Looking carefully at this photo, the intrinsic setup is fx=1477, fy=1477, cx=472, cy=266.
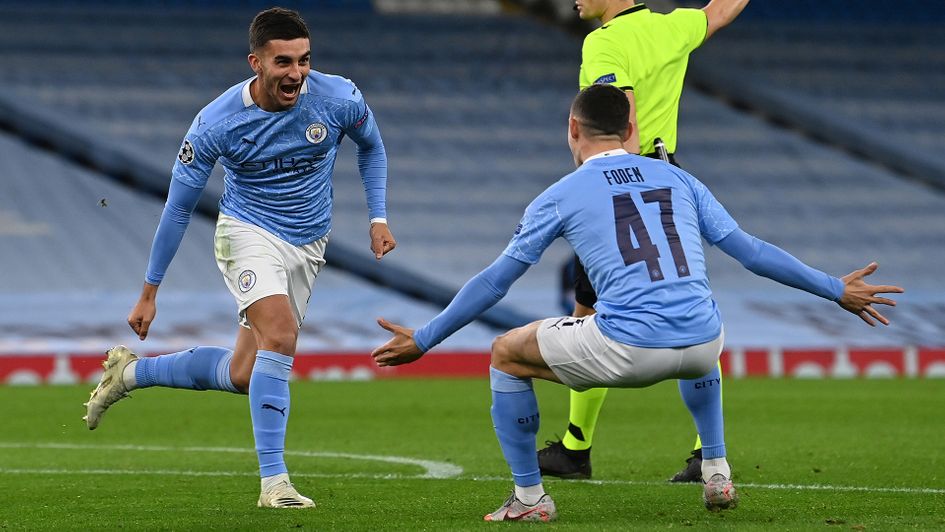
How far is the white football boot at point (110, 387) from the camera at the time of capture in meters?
6.04

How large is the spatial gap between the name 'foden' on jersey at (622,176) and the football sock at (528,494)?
100 cm

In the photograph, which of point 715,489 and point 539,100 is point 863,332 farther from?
point 715,489

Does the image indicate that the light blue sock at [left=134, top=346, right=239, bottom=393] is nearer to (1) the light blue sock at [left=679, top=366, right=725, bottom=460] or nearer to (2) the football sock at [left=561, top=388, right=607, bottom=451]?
(2) the football sock at [left=561, top=388, right=607, bottom=451]

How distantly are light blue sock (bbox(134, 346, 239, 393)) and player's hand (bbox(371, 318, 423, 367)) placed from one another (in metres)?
1.46

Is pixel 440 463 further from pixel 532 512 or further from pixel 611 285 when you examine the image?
pixel 611 285

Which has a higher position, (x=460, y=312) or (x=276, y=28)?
(x=276, y=28)

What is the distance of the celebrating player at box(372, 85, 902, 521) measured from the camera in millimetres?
4398

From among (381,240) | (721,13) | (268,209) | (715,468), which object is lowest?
(715,468)

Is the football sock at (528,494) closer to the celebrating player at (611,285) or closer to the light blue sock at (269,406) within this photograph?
the celebrating player at (611,285)

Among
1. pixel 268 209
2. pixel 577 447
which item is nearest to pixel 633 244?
pixel 268 209

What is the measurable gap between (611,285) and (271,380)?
1.50 metres

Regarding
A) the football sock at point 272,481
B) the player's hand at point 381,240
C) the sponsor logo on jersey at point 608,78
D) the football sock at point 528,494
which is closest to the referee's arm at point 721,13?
the sponsor logo on jersey at point 608,78

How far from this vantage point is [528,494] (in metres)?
4.66

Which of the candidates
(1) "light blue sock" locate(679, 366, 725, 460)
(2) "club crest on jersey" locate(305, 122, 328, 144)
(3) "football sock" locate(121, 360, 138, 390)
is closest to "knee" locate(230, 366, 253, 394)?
(3) "football sock" locate(121, 360, 138, 390)
